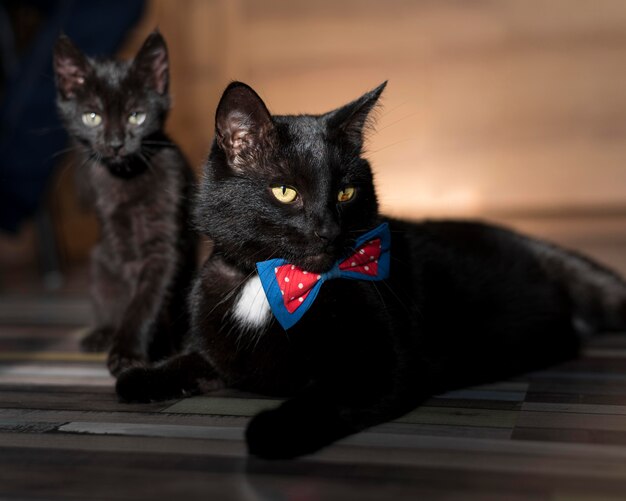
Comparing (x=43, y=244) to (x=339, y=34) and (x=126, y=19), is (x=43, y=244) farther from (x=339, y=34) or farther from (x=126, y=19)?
(x=339, y=34)

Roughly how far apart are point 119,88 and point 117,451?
882 millimetres

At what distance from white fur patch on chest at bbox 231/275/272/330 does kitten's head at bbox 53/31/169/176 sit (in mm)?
540

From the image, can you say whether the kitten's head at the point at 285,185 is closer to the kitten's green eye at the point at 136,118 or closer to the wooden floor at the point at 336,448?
the wooden floor at the point at 336,448

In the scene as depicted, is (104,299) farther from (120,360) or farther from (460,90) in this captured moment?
(460,90)

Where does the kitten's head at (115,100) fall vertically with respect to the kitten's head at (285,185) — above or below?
above

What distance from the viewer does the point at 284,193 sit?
4.32 feet

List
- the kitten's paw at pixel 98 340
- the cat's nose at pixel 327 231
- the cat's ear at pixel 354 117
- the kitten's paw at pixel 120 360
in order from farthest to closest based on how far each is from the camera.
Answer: the kitten's paw at pixel 98 340 → the kitten's paw at pixel 120 360 → the cat's ear at pixel 354 117 → the cat's nose at pixel 327 231

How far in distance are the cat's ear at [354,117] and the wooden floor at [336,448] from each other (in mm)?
469

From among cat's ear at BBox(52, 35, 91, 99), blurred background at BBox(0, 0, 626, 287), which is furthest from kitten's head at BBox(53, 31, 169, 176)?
blurred background at BBox(0, 0, 626, 287)

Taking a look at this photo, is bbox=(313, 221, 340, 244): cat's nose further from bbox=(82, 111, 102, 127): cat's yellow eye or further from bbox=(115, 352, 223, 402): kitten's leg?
bbox=(82, 111, 102, 127): cat's yellow eye

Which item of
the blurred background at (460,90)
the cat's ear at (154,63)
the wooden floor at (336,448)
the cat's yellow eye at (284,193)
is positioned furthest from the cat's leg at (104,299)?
the blurred background at (460,90)

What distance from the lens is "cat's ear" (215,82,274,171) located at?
133 centimetres

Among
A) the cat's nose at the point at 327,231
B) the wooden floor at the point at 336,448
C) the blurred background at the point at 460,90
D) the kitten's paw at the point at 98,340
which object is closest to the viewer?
the wooden floor at the point at 336,448

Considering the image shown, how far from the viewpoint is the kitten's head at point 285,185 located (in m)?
1.30
